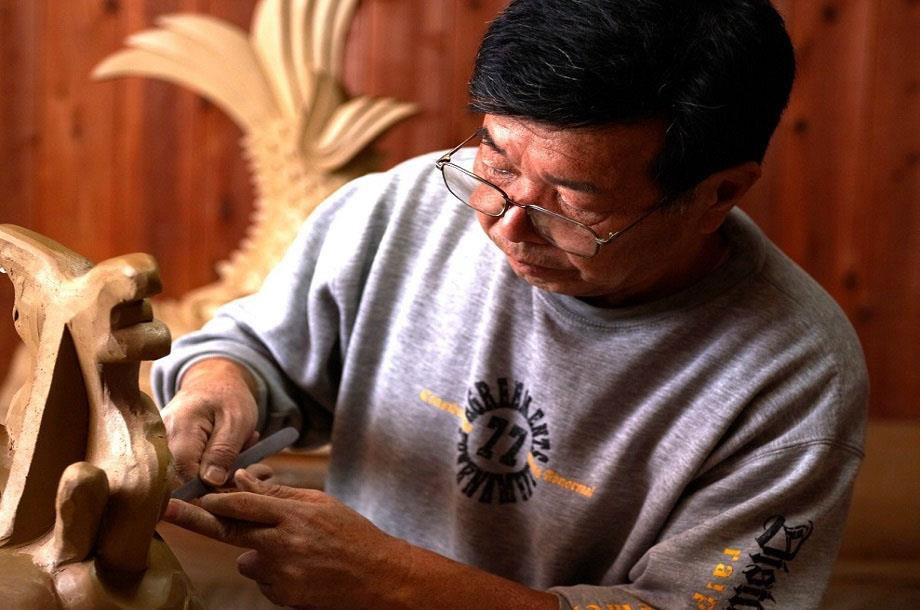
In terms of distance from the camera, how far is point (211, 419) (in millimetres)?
1216

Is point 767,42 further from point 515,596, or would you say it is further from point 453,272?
point 515,596

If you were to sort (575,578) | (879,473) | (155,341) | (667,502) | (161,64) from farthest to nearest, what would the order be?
(161,64)
(879,473)
(575,578)
(667,502)
(155,341)

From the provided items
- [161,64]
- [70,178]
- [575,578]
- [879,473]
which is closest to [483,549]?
[575,578]

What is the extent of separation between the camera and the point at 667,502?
1.26 metres

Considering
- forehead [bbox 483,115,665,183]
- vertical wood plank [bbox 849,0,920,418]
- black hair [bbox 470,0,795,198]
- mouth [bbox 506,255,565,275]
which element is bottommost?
vertical wood plank [bbox 849,0,920,418]

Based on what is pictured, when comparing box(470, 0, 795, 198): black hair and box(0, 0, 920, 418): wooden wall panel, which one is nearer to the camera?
box(470, 0, 795, 198): black hair

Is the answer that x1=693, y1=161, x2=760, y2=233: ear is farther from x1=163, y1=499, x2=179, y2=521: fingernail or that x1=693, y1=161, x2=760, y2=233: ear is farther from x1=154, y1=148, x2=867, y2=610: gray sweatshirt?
x1=163, y1=499, x2=179, y2=521: fingernail

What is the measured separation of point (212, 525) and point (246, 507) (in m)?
0.04

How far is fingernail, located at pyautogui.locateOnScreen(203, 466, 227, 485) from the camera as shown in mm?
1101

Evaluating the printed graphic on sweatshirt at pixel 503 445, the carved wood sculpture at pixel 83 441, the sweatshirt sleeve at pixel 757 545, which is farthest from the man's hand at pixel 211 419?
the sweatshirt sleeve at pixel 757 545

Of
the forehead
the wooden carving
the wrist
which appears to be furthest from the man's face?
the wooden carving

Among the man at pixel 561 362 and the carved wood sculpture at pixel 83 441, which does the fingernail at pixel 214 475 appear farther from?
the carved wood sculpture at pixel 83 441

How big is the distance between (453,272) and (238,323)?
30cm

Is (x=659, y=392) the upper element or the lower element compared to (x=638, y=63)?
lower
